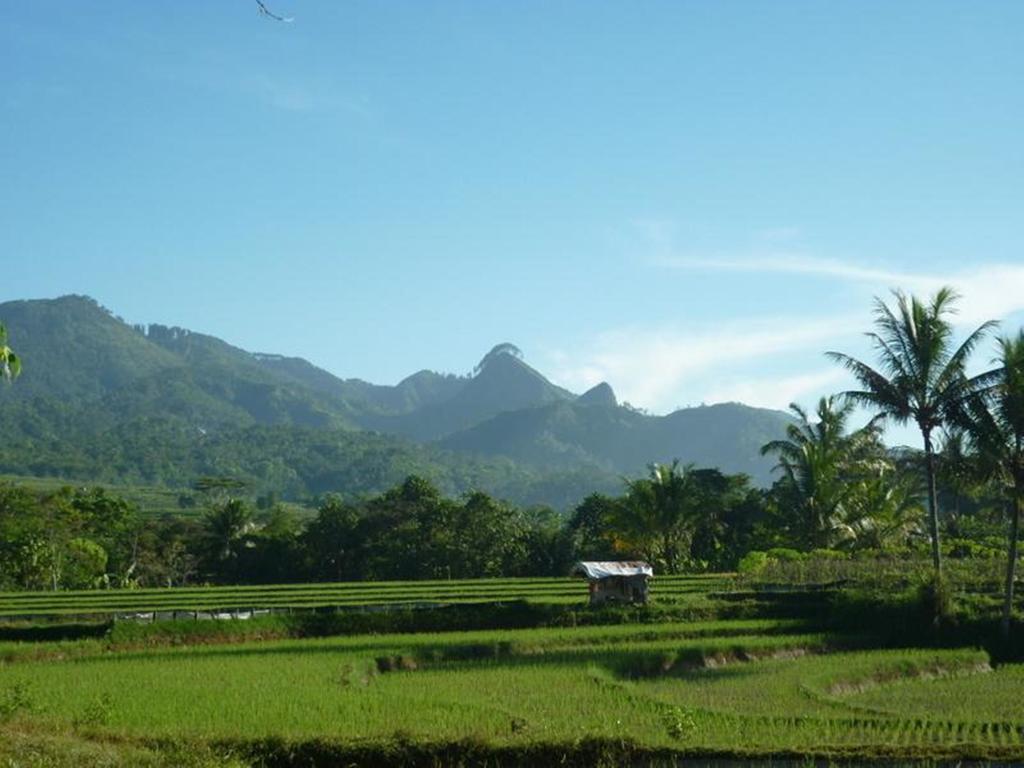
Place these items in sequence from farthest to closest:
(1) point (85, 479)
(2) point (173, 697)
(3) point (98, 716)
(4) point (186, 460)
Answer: (4) point (186, 460) → (1) point (85, 479) → (2) point (173, 697) → (3) point (98, 716)

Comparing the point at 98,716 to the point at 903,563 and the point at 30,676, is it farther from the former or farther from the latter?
the point at 903,563

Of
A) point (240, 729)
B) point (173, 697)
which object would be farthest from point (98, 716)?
point (173, 697)

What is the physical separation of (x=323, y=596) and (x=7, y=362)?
29.5 meters

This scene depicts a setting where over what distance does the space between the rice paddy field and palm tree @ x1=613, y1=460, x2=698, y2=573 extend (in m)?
14.2

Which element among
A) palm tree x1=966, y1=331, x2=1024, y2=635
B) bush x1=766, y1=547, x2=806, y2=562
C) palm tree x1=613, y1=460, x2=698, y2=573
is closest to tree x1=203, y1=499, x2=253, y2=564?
palm tree x1=613, y1=460, x2=698, y2=573

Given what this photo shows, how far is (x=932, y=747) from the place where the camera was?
1280cm

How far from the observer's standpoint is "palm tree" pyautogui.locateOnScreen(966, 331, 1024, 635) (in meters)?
24.4

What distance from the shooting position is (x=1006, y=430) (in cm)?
2458

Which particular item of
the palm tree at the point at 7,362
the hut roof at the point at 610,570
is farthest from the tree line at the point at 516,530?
the palm tree at the point at 7,362

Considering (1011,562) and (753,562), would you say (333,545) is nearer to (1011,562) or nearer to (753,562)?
(753,562)

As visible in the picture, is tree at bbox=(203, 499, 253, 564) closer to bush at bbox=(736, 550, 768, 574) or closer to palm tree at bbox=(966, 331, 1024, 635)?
bush at bbox=(736, 550, 768, 574)

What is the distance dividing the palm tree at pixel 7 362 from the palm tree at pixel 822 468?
34.1 meters

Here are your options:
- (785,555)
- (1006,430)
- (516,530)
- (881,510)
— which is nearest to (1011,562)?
(1006,430)

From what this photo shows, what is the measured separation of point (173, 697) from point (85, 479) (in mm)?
155848
